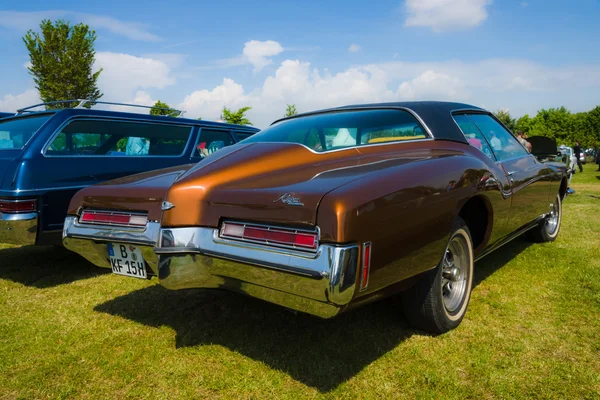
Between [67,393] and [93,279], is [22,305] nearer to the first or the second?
[93,279]

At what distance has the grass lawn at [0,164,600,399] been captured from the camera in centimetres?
210

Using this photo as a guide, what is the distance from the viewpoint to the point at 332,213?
175 centimetres

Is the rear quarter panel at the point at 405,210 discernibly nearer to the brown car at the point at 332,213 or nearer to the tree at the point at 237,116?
the brown car at the point at 332,213

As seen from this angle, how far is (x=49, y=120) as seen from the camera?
404 centimetres

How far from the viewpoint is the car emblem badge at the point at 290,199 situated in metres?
1.87

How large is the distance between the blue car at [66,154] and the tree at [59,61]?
22.5 metres

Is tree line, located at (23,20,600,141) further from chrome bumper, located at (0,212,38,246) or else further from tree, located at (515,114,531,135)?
tree, located at (515,114,531,135)

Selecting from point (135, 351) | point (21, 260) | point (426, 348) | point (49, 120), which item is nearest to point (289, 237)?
point (426, 348)

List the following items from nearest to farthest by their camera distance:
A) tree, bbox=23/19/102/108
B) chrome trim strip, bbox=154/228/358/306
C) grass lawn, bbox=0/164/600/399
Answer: chrome trim strip, bbox=154/228/358/306 → grass lawn, bbox=0/164/600/399 → tree, bbox=23/19/102/108

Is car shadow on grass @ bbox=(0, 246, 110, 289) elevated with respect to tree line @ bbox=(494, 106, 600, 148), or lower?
lower

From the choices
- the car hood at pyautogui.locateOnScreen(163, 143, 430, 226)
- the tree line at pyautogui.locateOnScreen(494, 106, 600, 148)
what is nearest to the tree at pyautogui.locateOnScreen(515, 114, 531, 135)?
the tree line at pyautogui.locateOnScreen(494, 106, 600, 148)

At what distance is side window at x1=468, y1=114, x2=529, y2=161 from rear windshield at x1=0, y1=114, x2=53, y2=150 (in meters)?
3.98

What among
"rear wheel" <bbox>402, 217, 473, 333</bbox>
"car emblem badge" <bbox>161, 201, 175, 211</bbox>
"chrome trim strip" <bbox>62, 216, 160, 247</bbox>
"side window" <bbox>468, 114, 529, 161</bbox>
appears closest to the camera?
"car emblem badge" <bbox>161, 201, 175, 211</bbox>

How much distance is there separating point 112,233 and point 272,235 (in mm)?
1406
